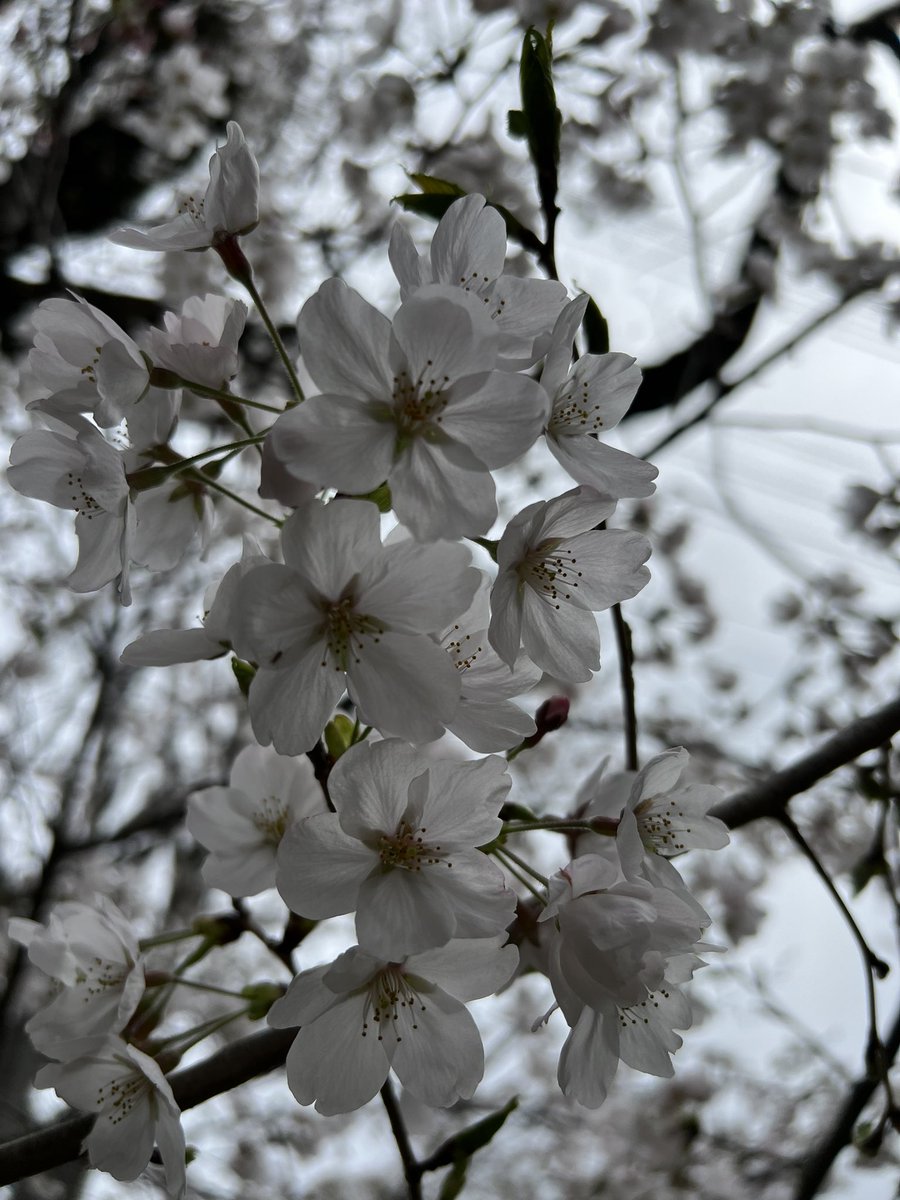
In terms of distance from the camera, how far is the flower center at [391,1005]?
85cm

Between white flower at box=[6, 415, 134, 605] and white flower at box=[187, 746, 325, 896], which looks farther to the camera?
white flower at box=[187, 746, 325, 896]

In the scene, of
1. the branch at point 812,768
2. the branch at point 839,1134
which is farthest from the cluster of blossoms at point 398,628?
the branch at point 839,1134

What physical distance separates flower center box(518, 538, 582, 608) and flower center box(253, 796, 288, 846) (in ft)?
1.39

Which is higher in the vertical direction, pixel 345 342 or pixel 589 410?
pixel 589 410

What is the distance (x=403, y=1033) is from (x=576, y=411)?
23.9 inches

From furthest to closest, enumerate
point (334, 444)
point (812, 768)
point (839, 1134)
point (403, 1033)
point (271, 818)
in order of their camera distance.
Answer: point (839, 1134)
point (812, 768)
point (271, 818)
point (403, 1033)
point (334, 444)

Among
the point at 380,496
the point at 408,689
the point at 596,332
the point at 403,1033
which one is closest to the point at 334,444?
the point at 380,496

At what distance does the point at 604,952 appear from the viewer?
0.79 meters

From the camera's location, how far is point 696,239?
3.15m

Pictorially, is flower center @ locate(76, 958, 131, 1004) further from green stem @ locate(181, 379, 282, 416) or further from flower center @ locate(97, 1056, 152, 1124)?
green stem @ locate(181, 379, 282, 416)

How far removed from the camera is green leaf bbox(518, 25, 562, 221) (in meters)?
0.99

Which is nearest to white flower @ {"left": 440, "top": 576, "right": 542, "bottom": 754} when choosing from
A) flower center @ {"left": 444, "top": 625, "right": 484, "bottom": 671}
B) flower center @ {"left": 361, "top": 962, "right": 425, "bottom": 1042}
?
flower center @ {"left": 444, "top": 625, "right": 484, "bottom": 671}

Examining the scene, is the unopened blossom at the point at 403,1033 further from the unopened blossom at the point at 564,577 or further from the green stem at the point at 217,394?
the green stem at the point at 217,394

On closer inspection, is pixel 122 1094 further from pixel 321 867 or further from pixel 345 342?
pixel 345 342
